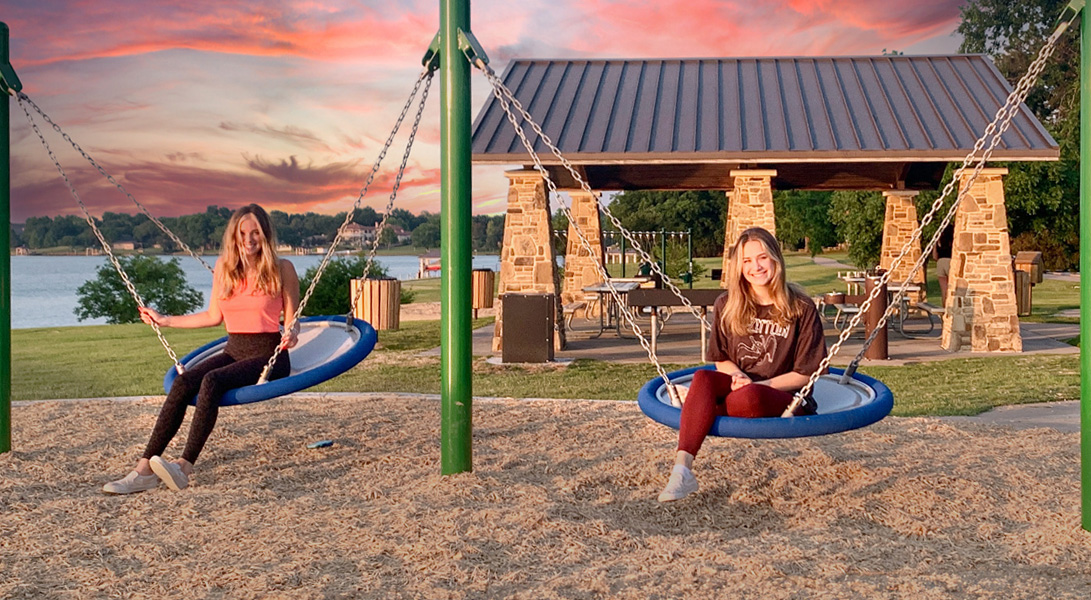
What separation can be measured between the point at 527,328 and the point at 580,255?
6.68 m

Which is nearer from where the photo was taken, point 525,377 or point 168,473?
point 168,473

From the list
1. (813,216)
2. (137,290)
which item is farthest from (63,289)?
(813,216)

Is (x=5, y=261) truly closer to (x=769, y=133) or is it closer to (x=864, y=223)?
(x=769, y=133)

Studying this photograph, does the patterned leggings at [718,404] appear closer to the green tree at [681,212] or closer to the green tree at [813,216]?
the green tree at [813,216]

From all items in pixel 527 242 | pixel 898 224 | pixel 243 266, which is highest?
pixel 898 224

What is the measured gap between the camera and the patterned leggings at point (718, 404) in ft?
13.9

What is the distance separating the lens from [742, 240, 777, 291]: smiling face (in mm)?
4535

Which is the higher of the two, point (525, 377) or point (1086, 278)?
point (1086, 278)

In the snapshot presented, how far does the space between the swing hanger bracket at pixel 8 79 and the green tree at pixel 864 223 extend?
22.1 metres

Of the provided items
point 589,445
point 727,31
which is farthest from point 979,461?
point 727,31

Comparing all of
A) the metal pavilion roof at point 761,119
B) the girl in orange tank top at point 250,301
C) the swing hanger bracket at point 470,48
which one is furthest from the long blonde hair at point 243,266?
the metal pavilion roof at point 761,119

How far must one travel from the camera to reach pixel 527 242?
39.7ft

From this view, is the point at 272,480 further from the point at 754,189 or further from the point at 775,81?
the point at 775,81

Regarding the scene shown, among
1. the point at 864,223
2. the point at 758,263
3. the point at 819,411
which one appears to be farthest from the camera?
the point at 864,223
